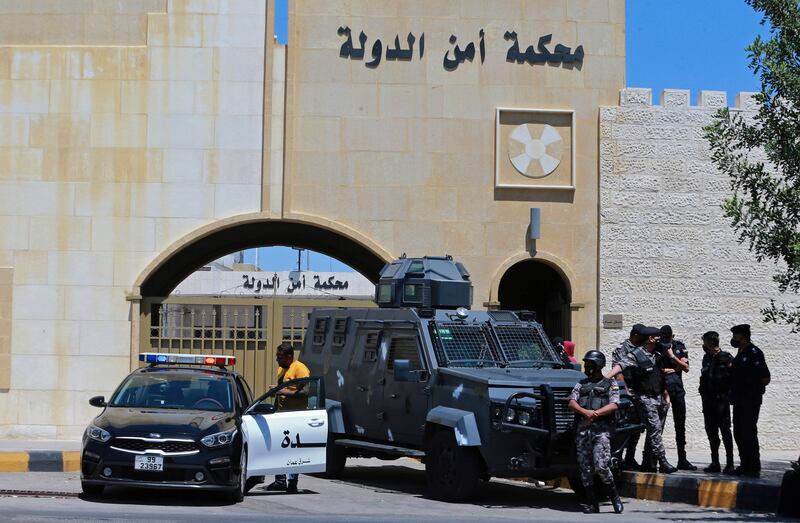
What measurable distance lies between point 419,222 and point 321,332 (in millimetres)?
4373

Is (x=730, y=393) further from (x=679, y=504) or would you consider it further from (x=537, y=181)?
(x=537, y=181)

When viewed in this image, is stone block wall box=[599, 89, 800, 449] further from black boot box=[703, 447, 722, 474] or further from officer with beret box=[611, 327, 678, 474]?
officer with beret box=[611, 327, 678, 474]

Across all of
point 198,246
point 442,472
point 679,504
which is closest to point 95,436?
point 442,472

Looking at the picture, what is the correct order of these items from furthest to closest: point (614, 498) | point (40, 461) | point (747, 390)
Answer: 1. point (40, 461)
2. point (747, 390)
3. point (614, 498)

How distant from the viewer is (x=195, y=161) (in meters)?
21.0

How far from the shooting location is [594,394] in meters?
12.8

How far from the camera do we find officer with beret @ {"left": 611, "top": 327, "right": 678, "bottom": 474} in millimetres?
14539

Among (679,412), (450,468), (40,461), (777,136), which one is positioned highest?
(777,136)

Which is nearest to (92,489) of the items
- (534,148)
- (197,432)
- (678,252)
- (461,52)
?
(197,432)

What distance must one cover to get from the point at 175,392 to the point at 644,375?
5296mm

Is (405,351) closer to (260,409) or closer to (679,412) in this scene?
(260,409)

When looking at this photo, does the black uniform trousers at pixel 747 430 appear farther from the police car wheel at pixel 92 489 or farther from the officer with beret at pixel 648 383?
the police car wheel at pixel 92 489

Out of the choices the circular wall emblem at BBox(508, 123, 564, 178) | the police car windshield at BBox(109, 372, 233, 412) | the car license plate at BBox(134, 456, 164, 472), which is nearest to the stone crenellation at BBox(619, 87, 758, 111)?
the circular wall emblem at BBox(508, 123, 564, 178)

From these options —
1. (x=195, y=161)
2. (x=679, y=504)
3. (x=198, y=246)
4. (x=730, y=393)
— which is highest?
(x=195, y=161)
